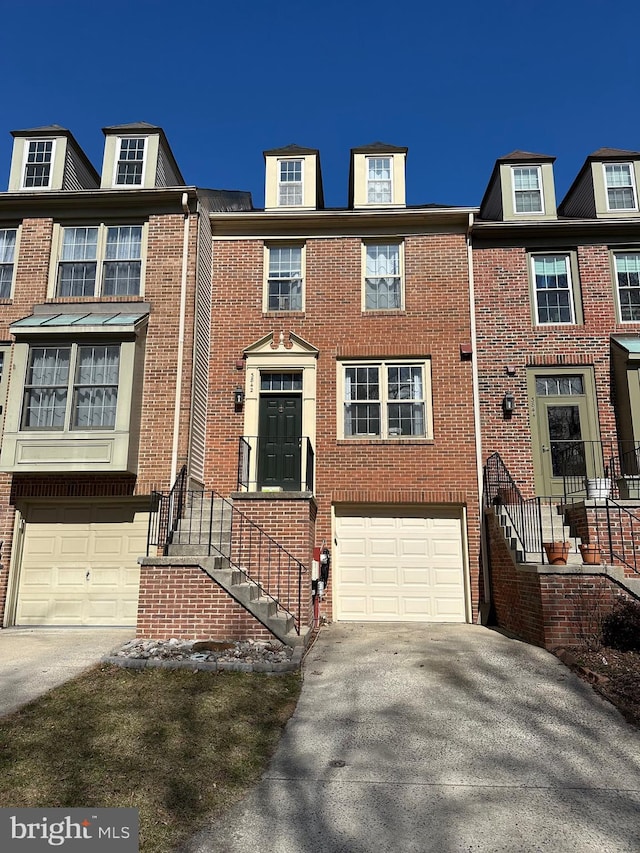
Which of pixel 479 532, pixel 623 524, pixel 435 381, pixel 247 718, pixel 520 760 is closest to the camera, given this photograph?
pixel 520 760

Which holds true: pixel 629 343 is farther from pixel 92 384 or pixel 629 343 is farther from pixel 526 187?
pixel 92 384

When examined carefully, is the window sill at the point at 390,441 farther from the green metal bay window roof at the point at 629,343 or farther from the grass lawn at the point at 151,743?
the grass lawn at the point at 151,743

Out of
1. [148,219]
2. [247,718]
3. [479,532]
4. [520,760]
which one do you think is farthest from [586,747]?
[148,219]

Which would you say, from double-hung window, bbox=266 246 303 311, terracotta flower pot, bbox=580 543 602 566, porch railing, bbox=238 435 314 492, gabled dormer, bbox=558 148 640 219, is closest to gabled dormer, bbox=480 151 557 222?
gabled dormer, bbox=558 148 640 219

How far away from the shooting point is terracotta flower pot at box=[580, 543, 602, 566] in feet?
27.6

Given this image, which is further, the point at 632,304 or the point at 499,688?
the point at 632,304

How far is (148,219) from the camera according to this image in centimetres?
1192

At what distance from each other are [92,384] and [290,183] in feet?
20.0

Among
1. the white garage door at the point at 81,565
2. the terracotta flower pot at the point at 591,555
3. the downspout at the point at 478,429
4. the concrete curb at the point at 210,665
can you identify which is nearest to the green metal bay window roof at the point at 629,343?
the downspout at the point at 478,429

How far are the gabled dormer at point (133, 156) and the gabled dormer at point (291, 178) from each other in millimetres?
2266

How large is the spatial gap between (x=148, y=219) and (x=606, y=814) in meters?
11.5

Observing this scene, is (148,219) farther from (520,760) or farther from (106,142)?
(520,760)

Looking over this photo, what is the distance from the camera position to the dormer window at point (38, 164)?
1249 cm

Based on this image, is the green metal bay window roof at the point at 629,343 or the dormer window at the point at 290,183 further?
the dormer window at the point at 290,183
